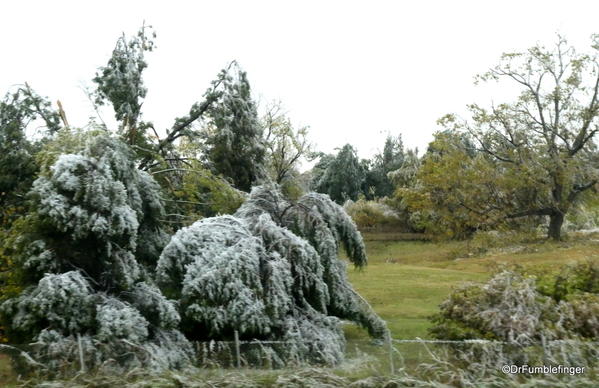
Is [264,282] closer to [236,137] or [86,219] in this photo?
[86,219]

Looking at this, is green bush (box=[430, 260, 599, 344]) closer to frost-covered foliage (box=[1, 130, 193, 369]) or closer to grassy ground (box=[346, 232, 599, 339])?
grassy ground (box=[346, 232, 599, 339])

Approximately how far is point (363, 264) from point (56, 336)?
8.66 m

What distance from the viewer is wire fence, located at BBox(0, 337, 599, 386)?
968 cm

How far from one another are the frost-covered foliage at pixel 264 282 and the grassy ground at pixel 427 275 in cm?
298

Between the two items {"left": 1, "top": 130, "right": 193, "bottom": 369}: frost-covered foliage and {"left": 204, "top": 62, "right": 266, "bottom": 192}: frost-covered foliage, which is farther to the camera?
{"left": 204, "top": 62, "right": 266, "bottom": 192}: frost-covered foliage

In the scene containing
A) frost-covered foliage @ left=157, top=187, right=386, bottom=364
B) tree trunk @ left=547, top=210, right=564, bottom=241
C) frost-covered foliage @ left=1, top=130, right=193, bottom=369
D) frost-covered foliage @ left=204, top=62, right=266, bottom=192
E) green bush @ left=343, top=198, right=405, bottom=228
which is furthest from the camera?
green bush @ left=343, top=198, right=405, bottom=228

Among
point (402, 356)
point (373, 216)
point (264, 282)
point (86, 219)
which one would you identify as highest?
point (373, 216)

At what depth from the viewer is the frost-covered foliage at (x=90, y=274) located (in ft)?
40.8

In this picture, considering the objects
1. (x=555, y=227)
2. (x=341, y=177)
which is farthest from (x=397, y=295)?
(x=341, y=177)

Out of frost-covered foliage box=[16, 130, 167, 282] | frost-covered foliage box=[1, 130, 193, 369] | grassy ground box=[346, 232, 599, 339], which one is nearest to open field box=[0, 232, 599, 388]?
grassy ground box=[346, 232, 599, 339]

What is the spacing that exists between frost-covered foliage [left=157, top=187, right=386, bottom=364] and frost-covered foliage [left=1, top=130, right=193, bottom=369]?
0.73 m

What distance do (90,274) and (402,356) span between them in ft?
22.7

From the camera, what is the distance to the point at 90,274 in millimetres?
A: 14055

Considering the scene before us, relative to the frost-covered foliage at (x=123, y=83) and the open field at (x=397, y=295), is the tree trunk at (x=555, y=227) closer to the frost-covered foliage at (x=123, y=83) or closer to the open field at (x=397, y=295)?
the open field at (x=397, y=295)
